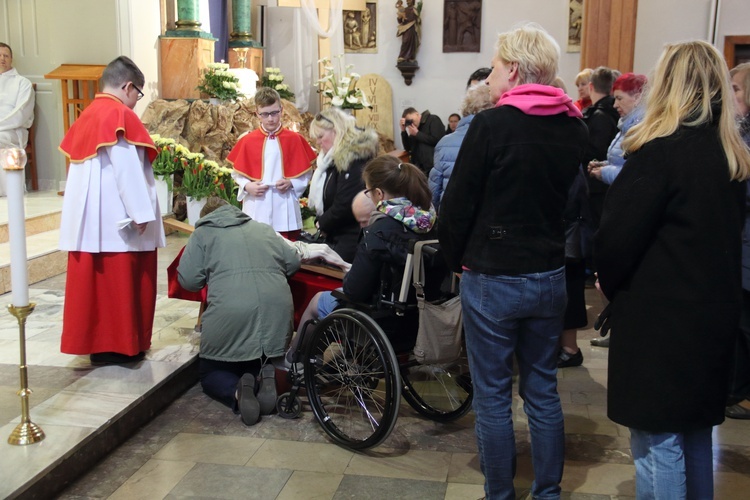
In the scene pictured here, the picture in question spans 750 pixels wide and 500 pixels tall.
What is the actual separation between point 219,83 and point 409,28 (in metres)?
4.15

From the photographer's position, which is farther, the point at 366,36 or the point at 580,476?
the point at 366,36

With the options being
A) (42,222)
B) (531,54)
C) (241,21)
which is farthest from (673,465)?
(241,21)

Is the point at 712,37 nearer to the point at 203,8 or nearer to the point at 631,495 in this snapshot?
the point at 203,8

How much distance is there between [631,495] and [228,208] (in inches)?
81.9

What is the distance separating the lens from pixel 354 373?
3225mm

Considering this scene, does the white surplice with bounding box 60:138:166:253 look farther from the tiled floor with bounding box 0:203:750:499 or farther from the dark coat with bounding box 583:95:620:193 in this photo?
the dark coat with bounding box 583:95:620:193

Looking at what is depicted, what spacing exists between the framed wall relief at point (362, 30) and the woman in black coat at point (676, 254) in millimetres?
10311

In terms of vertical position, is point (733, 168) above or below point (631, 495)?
above

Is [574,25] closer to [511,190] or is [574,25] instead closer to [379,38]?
[379,38]

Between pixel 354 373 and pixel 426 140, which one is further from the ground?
pixel 426 140

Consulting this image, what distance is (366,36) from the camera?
12.0 meters

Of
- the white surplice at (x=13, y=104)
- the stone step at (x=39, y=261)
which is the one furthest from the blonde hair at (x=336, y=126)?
the white surplice at (x=13, y=104)

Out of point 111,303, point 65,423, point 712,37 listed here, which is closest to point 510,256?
point 65,423

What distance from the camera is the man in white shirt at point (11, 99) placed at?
7.61m
